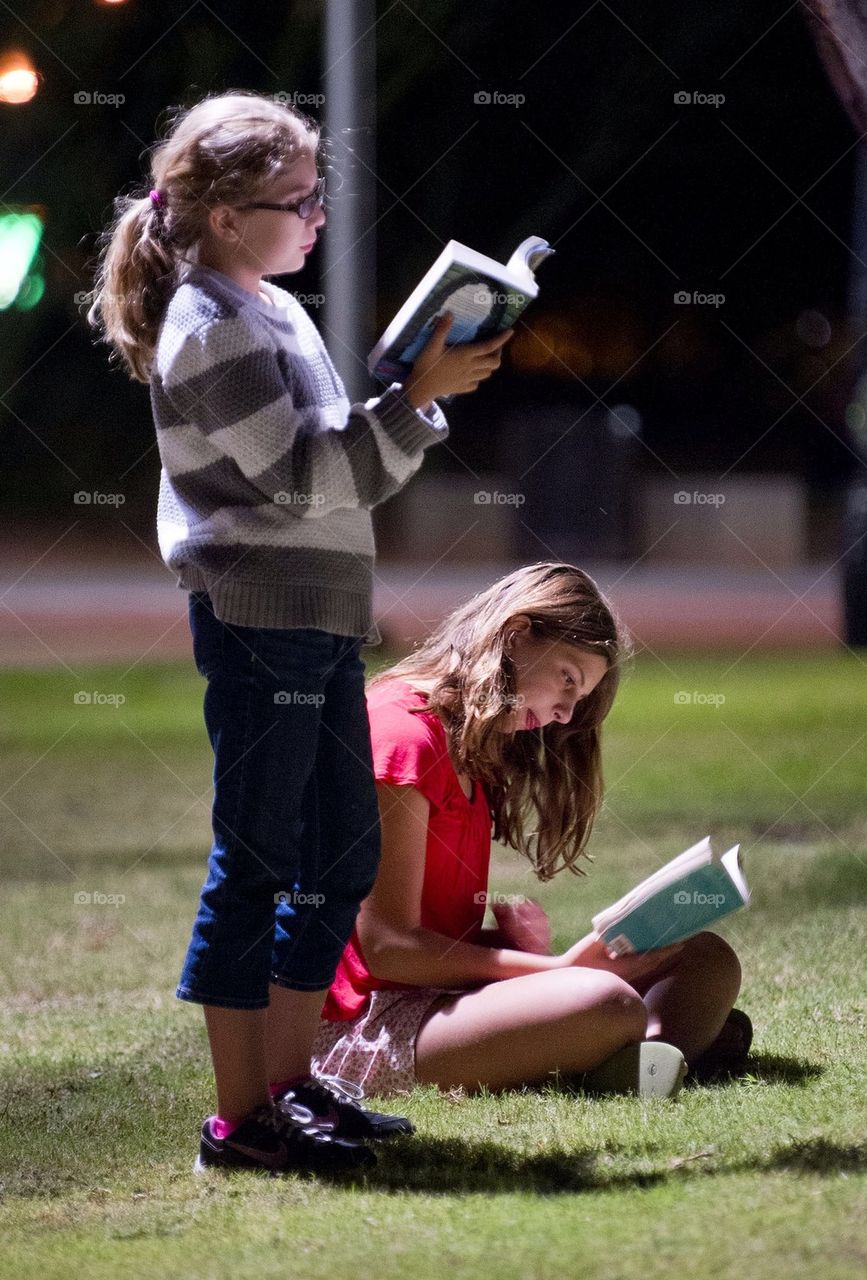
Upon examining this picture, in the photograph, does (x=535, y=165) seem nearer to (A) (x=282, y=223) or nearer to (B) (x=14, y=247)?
(B) (x=14, y=247)

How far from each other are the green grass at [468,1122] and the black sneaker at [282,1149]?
0.16 ft

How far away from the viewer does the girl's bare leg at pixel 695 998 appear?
315 cm

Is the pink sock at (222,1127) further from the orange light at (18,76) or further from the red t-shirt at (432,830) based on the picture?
the orange light at (18,76)

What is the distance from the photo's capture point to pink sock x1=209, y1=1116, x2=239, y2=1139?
2.63 metres

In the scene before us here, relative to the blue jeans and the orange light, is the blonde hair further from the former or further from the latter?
the orange light

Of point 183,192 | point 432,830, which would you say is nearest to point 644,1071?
point 432,830

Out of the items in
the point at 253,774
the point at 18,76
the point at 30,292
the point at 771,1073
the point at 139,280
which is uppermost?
the point at 18,76

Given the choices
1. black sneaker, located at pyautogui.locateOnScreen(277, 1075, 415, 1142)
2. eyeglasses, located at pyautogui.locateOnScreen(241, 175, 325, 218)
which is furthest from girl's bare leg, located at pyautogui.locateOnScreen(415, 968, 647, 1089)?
eyeglasses, located at pyautogui.locateOnScreen(241, 175, 325, 218)

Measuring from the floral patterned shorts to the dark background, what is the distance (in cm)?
379

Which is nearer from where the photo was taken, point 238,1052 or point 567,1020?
point 238,1052

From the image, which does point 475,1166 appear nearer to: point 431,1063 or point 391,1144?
Answer: point 391,1144

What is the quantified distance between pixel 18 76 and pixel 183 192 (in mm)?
7906

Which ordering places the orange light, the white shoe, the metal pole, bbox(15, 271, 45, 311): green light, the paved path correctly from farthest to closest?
the paved path, the orange light, bbox(15, 271, 45, 311): green light, the metal pole, the white shoe

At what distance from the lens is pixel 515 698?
3.10 m
